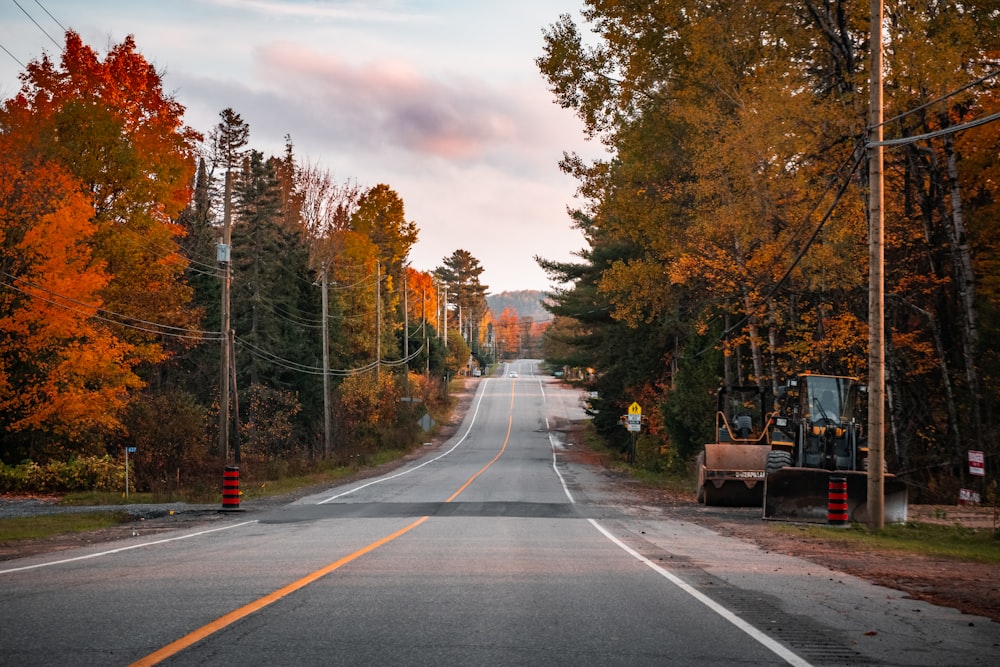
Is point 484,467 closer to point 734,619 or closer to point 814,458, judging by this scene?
point 814,458

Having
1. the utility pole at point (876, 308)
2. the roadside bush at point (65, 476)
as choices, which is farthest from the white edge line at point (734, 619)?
the roadside bush at point (65, 476)

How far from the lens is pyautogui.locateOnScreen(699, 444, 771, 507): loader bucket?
76.6 feet

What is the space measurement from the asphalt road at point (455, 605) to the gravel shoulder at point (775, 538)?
783mm

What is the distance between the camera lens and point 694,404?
37.9m

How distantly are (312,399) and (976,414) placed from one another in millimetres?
48375

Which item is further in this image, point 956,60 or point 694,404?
point 694,404

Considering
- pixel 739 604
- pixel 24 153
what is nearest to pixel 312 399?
pixel 24 153

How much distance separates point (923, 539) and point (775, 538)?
2.73 metres

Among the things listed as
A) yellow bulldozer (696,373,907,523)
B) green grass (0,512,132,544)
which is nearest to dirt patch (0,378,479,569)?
green grass (0,512,132,544)

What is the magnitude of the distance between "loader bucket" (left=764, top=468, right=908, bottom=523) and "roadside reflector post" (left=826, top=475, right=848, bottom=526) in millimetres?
683

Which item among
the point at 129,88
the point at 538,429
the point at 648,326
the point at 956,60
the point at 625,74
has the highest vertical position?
the point at 129,88

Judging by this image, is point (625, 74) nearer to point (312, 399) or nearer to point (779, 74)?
point (779, 74)

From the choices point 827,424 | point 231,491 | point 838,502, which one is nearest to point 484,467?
point 231,491

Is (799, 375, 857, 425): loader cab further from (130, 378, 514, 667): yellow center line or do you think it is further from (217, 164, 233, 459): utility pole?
(217, 164, 233, 459): utility pole
